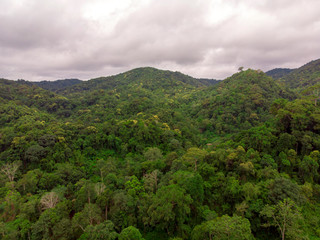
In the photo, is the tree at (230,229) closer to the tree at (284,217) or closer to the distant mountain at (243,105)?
the tree at (284,217)

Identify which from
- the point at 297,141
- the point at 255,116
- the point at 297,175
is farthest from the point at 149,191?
the point at 255,116

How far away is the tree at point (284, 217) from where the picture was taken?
1194cm

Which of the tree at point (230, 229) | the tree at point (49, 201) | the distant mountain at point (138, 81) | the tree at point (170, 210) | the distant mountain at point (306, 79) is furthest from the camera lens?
the distant mountain at point (138, 81)

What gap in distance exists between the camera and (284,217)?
38.8 feet

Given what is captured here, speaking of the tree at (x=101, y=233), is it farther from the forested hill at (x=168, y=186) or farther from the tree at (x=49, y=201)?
the tree at (x=49, y=201)

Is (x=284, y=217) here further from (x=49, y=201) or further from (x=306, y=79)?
(x=306, y=79)

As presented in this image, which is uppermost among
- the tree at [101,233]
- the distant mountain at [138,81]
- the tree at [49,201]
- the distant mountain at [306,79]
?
the distant mountain at [138,81]

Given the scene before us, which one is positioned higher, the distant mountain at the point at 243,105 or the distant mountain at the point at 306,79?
the distant mountain at the point at 306,79

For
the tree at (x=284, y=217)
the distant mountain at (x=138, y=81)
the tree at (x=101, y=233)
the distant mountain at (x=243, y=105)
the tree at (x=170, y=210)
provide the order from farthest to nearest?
the distant mountain at (x=138, y=81) → the distant mountain at (x=243, y=105) → the tree at (x=170, y=210) → the tree at (x=101, y=233) → the tree at (x=284, y=217)

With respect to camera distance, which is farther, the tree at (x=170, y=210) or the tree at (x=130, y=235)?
the tree at (x=170, y=210)

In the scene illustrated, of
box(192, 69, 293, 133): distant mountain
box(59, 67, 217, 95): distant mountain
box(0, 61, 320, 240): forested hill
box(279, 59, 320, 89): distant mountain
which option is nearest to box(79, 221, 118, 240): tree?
box(0, 61, 320, 240): forested hill

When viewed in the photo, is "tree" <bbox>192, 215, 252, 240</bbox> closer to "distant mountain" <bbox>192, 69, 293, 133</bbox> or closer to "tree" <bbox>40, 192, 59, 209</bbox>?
"tree" <bbox>40, 192, 59, 209</bbox>

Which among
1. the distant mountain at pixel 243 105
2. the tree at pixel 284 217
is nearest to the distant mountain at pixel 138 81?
the distant mountain at pixel 243 105

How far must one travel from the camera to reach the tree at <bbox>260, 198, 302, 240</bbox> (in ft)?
39.2
